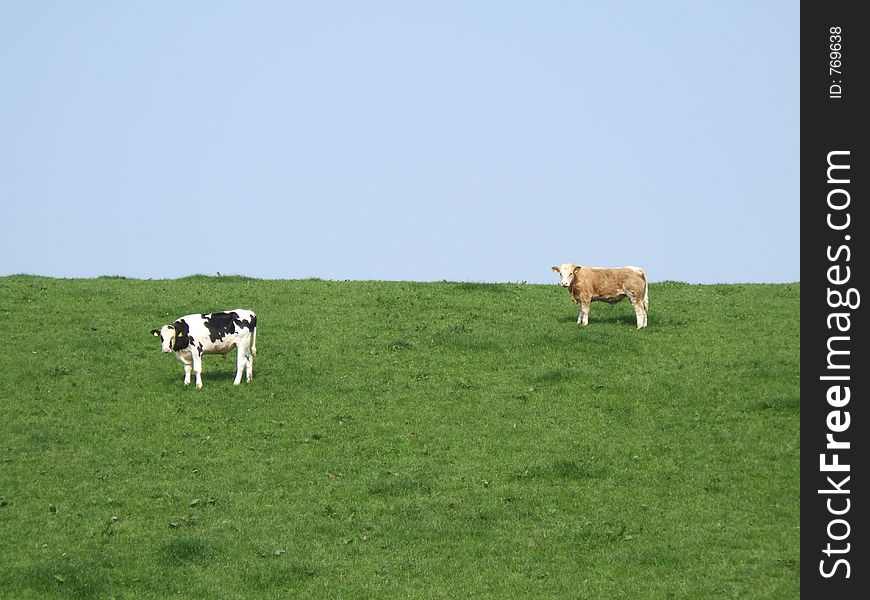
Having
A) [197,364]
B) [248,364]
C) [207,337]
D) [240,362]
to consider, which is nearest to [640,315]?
[248,364]

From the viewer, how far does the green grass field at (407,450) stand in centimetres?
2330

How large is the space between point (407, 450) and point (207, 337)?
7.18 m

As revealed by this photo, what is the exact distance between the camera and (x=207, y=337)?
110 feet

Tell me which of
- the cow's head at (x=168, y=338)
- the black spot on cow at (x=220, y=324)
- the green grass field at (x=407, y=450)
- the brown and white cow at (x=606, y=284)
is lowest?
the green grass field at (x=407, y=450)

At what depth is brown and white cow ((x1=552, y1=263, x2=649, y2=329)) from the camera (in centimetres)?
3759

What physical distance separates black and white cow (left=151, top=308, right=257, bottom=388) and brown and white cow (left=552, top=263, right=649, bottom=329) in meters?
9.89

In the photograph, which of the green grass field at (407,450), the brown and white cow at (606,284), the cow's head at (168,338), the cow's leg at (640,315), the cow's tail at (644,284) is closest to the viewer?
the green grass field at (407,450)

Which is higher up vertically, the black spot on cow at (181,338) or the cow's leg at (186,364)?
the black spot on cow at (181,338)

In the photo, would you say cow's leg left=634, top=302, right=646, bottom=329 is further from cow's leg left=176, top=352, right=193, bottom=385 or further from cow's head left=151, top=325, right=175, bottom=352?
cow's head left=151, top=325, right=175, bottom=352

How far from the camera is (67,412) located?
32406 millimetres

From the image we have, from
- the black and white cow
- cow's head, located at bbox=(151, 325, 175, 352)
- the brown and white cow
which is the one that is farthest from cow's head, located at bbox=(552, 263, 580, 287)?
cow's head, located at bbox=(151, 325, 175, 352)

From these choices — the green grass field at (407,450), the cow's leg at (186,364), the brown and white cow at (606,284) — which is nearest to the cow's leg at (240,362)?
the green grass field at (407,450)

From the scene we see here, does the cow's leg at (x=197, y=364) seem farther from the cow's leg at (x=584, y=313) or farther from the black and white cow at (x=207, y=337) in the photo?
the cow's leg at (x=584, y=313)
